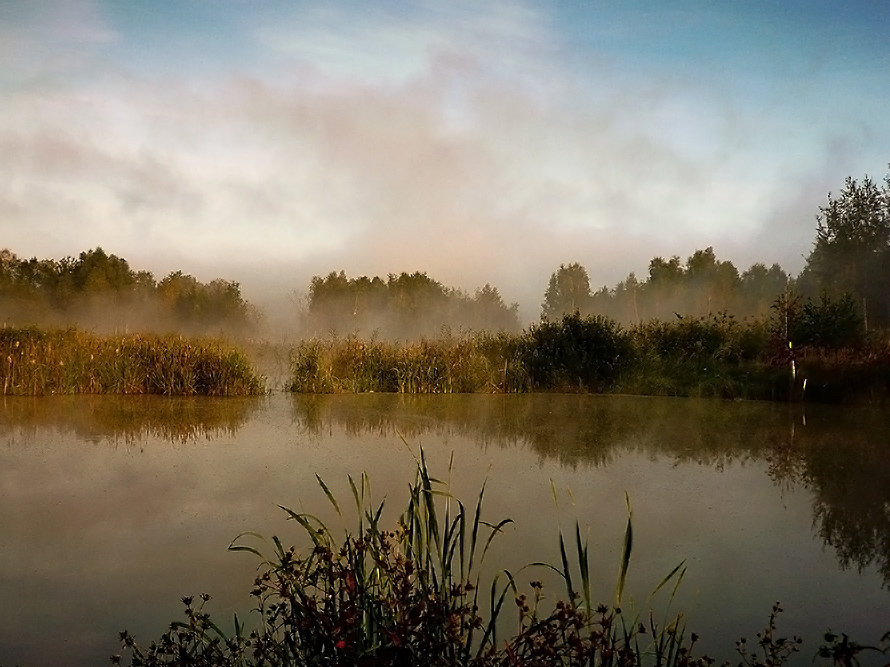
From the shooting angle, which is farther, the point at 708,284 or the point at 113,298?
the point at 708,284

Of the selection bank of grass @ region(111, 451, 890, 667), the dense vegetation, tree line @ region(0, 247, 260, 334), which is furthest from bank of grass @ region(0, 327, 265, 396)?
tree line @ region(0, 247, 260, 334)

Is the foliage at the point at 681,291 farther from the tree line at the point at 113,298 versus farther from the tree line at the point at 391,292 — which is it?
the tree line at the point at 113,298

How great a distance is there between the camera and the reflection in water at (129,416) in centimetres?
821

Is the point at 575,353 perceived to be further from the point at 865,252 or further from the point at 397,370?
the point at 865,252

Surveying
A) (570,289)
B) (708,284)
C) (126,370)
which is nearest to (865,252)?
→ (708,284)

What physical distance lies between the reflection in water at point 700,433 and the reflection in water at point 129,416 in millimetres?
1032

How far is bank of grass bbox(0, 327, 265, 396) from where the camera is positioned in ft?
40.2

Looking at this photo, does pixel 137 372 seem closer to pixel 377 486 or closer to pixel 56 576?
pixel 377 486

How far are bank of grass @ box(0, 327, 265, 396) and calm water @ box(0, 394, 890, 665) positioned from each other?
2371mm

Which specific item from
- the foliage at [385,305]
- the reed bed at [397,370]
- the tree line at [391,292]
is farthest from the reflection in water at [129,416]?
the foliage at [385,305]

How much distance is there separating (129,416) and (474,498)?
6010 mm

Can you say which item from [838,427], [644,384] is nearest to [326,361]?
[644,384]

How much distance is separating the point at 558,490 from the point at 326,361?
8.83 m

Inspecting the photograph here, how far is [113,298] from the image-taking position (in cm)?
3145
